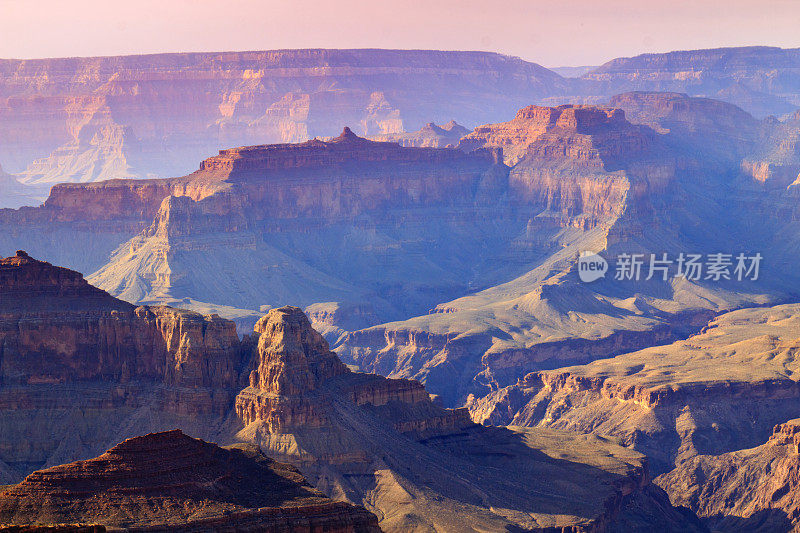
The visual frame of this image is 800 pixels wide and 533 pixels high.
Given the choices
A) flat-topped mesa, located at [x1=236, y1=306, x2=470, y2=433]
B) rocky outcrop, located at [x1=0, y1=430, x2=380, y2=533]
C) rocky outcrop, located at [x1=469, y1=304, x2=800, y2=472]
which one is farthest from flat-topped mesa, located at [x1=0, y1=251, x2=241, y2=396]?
rocky outcrop, located at [x1=469, y1=304, x2=800, y2=472]

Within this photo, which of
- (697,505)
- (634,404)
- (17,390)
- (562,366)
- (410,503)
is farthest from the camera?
(562,366)

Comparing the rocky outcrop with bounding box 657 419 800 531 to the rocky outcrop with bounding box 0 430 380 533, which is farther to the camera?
the rocky outcrop with bounding box 657 419 800 531

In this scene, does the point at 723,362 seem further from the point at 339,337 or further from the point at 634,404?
the point at 339,337

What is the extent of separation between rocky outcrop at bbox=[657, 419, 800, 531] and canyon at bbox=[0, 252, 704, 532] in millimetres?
7521

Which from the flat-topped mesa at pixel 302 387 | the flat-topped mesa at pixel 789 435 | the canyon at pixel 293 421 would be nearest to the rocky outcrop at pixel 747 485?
the flat-topped mesa at pixel 789 435

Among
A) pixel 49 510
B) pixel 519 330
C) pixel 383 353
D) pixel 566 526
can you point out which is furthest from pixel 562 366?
pixel 49 510

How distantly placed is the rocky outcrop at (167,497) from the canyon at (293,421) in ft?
87.4

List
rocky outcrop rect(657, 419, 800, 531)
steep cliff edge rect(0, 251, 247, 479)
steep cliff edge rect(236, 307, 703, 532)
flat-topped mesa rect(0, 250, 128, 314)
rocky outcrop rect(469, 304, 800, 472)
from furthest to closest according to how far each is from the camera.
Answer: rocky outcrop rect(469, 304, 800, 472), rocky outcrop rect(657, 419, 800, 531), flat-topped mesa rect(0, 250, 128, 314), steep cliff edge rect(0, 251, 247, 479), steep cliff edge rect(236, 307, 703, 532)

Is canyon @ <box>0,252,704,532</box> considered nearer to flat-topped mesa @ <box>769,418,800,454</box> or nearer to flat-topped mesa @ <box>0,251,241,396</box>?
flat-topped mesa @ <box>0,251,241,396</box>

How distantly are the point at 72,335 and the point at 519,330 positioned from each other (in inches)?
3270

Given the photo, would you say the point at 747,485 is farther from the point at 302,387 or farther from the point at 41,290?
the point at 41,290

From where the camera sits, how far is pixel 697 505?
440 feet

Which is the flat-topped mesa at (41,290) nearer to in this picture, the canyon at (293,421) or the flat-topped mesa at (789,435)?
the canyon at (293,421)

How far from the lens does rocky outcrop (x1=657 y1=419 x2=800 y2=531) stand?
423ft
